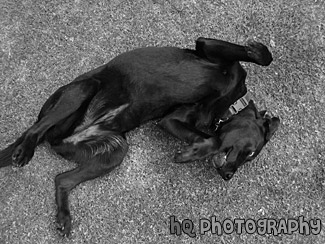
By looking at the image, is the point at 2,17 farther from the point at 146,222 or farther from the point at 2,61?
the point at 146,222

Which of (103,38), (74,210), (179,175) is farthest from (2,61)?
(179,175)

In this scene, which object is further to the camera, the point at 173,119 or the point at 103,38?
the point at 103,38

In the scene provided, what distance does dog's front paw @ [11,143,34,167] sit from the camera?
2592 mm

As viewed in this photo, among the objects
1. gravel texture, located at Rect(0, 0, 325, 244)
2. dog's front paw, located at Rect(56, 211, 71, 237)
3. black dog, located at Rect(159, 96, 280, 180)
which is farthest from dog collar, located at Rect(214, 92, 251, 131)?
dog's front paw, located at Rect(56, 211, 71, 237)

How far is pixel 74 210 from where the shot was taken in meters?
2.76

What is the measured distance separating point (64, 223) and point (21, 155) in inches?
19.5

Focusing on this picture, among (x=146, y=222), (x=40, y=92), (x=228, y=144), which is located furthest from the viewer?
(x=40, y=92)

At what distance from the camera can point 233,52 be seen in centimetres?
273

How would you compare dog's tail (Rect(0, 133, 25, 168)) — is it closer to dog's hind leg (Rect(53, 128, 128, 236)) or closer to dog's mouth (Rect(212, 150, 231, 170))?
dog's hind leg (Rect(53, 128, 128, 236))

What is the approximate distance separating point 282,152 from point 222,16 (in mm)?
1126

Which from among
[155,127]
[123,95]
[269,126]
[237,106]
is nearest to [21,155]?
[123,95]

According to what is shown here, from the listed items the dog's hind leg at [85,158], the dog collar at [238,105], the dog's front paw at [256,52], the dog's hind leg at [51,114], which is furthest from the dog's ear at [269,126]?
the dog's hind leg at [51,114]

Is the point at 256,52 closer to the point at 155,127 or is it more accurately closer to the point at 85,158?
the point at 155,127

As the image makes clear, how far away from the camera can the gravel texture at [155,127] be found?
278cm
